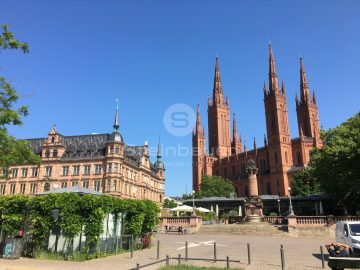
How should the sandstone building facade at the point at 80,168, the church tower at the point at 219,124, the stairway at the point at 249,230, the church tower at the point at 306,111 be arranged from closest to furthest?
A: 1. the stairway at the point at 249,230
2. the sandstone building facade at the point at 80,168
3. the church tower at the point at 306,111
4. the church tower at the point at 219,124

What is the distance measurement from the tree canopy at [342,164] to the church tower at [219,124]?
8741cm

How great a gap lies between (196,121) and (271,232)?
332 ft

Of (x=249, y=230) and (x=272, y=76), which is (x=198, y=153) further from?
(x=249, y=230)

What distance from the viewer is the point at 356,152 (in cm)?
2947

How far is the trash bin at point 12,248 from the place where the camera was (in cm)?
1461

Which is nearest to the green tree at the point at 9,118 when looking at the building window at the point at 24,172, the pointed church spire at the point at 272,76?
the building window at the point at 24,172

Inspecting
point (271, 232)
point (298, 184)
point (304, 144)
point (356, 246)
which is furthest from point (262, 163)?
point (356, 246)

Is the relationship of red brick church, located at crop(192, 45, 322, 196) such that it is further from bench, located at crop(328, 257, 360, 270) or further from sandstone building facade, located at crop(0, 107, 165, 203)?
bench, located at crop(328, 257, 360, 270)

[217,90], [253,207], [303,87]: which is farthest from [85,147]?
[217,90]

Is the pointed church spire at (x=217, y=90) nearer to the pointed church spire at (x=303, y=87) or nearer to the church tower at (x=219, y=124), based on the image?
the church tower at (x=219, y=124)

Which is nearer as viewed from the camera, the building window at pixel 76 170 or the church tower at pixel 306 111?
the building window at pixel 76 170

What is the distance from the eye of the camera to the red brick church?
87500 millimetres

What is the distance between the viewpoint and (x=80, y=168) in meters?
56.8

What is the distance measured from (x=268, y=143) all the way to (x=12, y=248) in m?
86.1
